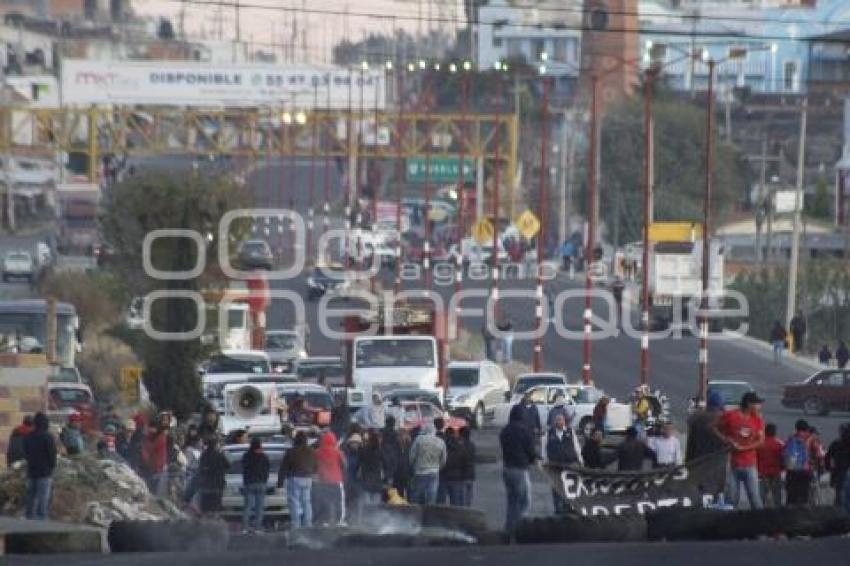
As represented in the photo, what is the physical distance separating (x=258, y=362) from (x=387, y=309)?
321 centimetres

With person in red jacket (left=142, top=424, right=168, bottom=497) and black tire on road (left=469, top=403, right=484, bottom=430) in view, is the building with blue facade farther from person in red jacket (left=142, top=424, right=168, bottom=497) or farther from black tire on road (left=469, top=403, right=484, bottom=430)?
person in red jacket (left=142, top=424, right=168, bottom=497)

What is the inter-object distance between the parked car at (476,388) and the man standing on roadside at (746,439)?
77.8ft

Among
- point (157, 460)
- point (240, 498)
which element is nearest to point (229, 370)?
point (157, 460)

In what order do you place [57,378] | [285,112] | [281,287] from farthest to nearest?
[285,112] < [281,287] < [57,378]

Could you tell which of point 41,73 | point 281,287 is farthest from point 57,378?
point 41,73

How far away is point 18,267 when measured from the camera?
97000mm

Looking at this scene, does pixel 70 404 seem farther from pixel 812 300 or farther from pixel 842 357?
pixel 812 300

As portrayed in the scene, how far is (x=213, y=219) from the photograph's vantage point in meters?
61.3

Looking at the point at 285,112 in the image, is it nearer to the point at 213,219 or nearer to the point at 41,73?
the point at 213,219

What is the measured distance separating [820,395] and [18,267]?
4470cm

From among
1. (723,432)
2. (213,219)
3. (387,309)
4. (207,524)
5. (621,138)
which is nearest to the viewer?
(207,524)

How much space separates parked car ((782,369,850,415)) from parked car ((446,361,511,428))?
5918 millimetres

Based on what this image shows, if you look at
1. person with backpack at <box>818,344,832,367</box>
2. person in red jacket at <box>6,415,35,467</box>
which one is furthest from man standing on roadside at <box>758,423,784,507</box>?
person with backpack at <box>818,344,832,367</box>

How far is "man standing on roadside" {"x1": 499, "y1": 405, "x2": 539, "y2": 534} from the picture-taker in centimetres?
3030
